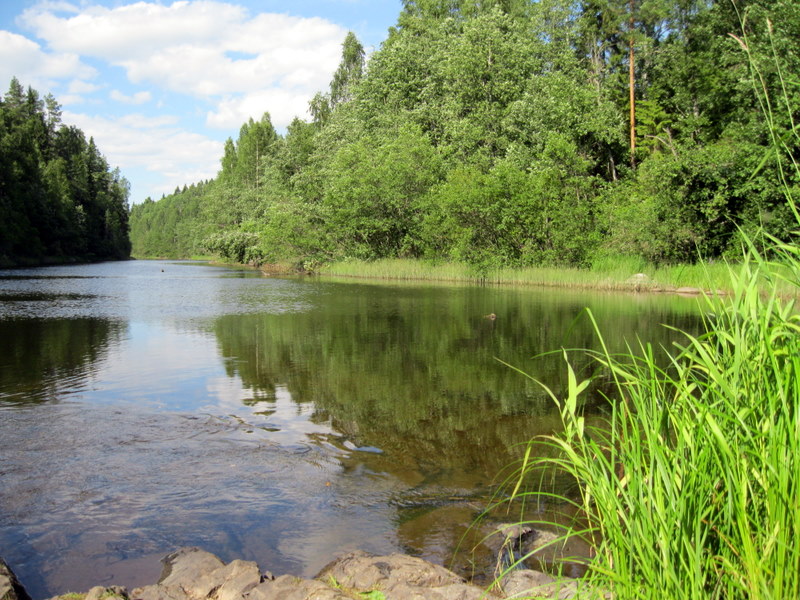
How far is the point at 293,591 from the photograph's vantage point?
12.5 ft

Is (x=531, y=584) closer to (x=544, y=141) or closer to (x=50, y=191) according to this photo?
(x=544, y=141)

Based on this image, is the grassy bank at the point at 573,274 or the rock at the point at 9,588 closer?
the rock at the point at 9,588

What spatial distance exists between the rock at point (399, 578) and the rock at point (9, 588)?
5.88 ft

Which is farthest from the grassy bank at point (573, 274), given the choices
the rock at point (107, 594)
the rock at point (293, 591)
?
the rock at point (107, 594)

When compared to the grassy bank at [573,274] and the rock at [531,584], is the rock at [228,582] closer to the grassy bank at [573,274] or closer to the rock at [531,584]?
the rock at [531,584]

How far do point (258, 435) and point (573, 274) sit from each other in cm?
2660

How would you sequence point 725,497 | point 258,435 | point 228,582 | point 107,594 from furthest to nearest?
point 258,435 → point 228,582 → point 107,594 → point 725,497

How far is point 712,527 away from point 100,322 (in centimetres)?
2009

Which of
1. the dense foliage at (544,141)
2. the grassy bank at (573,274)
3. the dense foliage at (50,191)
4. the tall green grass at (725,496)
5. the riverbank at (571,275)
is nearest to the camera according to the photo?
the tall green grass at (725,496)

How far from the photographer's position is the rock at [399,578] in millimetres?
3824

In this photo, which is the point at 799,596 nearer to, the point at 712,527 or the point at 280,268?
the point at 712,527

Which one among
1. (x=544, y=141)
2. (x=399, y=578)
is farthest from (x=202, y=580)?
(x=544, y=141)

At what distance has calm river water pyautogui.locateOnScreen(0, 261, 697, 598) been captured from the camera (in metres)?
5.16

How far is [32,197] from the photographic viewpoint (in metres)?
64.8
